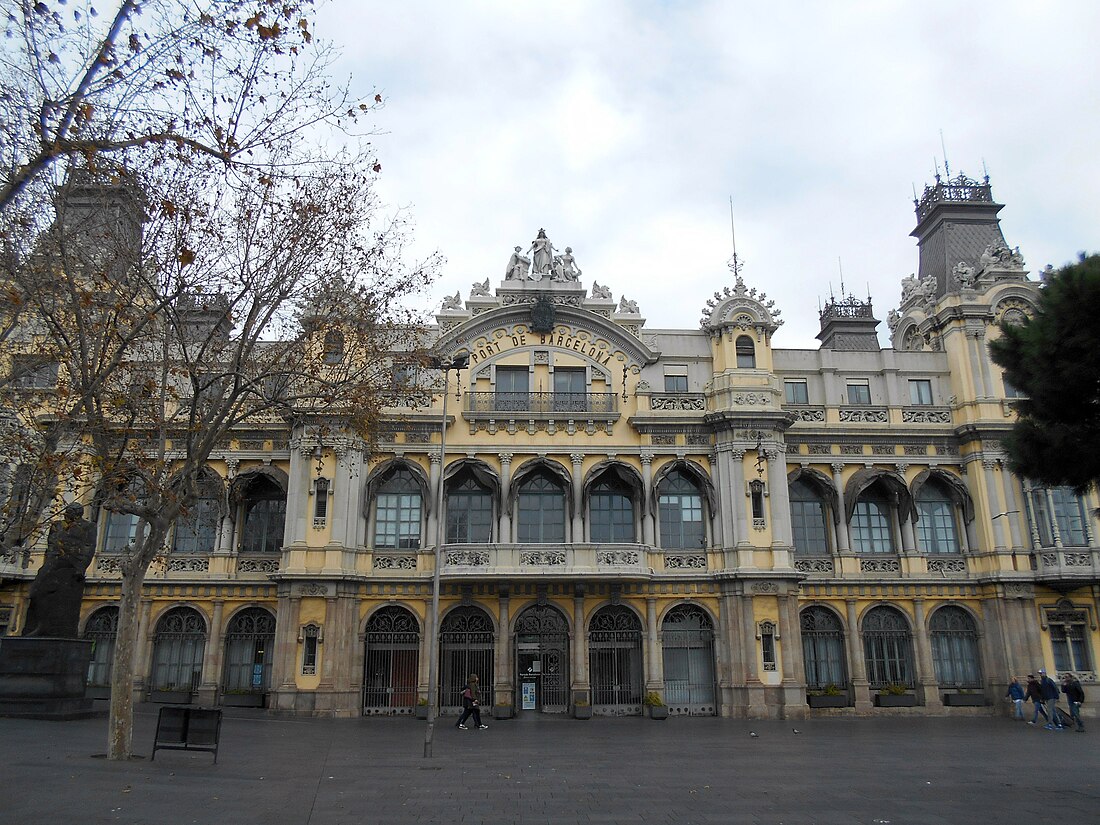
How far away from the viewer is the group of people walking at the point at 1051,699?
25312mm

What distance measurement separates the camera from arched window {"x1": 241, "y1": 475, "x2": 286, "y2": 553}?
32406 millimetres

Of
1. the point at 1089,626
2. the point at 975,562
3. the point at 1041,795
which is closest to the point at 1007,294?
the point at 975,562

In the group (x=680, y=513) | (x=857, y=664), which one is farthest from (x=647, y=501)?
(x=857, y=664)

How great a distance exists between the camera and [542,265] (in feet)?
111

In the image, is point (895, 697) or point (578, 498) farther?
point (895, 697)

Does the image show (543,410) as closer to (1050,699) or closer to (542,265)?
(542,265)

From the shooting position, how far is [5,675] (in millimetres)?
20969

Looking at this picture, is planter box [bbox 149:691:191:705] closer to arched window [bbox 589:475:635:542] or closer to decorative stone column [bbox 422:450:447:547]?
decorative stone column [bbox 422:450:447:547]

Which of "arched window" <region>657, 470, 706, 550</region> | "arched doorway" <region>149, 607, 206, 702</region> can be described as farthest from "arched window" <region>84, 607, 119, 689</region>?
"arched window" <region>657, 470, 706, 550</region>

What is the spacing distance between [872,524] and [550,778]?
73.2 feet

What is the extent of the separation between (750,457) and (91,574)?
2461 centimetres

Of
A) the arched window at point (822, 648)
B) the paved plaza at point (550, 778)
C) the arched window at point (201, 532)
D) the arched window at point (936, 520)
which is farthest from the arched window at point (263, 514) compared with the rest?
the arched window at point (936, 520)

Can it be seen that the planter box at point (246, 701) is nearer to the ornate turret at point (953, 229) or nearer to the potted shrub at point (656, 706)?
the potted shrub at point (656, 706)

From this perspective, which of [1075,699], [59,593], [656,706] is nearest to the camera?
[59,593]
